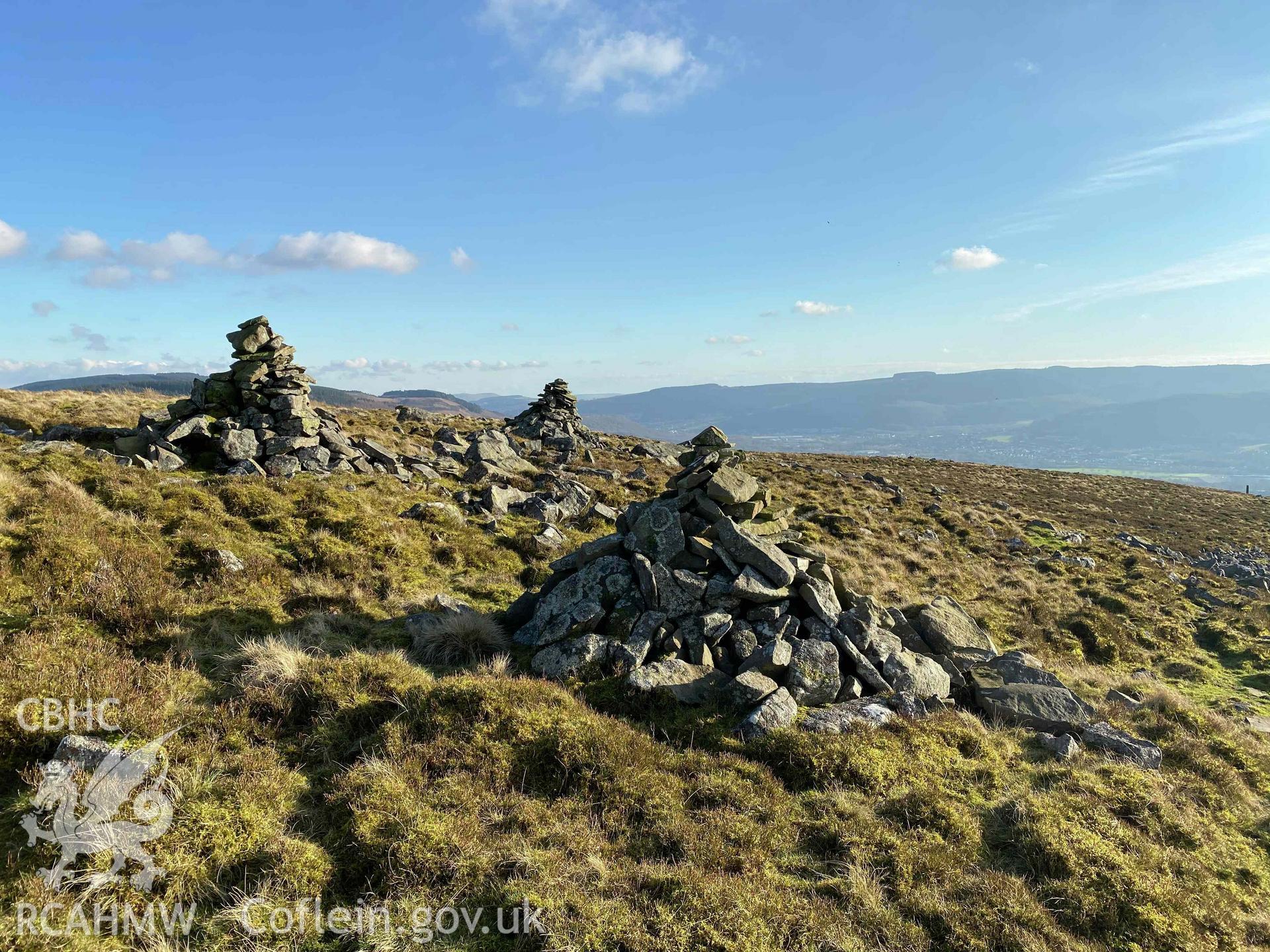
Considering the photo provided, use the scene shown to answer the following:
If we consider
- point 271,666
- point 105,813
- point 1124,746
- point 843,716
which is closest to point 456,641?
point 271,666

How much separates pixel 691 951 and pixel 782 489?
34450 mm

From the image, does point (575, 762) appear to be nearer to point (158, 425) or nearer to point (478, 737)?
point (478, 737)

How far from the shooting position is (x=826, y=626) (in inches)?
449

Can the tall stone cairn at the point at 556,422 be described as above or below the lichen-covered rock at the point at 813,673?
above

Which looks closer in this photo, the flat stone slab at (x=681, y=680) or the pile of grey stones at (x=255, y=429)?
the flat stone slab at (x=681, y=680)

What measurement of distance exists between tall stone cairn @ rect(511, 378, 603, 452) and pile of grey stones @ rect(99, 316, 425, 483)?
18.3m

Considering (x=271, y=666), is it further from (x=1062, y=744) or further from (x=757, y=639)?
(x=1062, y=744)

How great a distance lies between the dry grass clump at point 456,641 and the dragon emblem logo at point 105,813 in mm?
4760

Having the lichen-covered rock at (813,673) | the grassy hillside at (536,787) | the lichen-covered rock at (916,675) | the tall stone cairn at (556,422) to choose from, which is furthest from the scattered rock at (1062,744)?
the tall stone cairn at (556,422)

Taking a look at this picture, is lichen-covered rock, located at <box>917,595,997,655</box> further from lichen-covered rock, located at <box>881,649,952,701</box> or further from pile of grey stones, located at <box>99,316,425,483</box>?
pile of grey stones, located at <box>99,316,425,483</box>

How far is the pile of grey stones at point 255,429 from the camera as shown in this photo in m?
20.1

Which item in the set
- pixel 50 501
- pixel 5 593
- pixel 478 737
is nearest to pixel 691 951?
pixel 478 737

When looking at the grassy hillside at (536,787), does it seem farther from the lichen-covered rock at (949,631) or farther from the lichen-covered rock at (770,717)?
the lichen-covered rock at (949,631)

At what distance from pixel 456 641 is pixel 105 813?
5.66 metres
